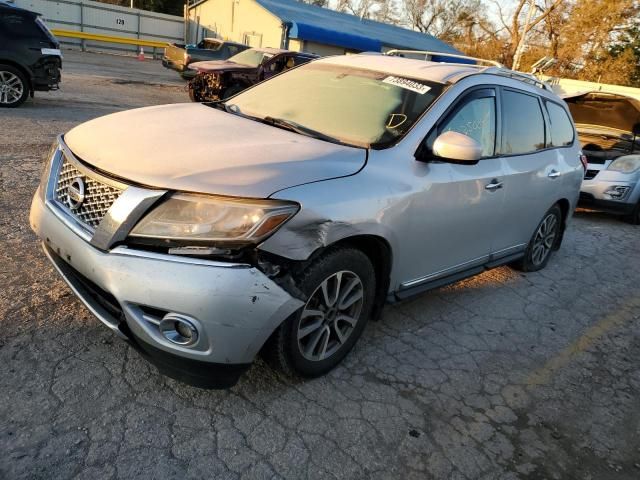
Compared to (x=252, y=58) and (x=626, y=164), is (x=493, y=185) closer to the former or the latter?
(x=626, y=164)

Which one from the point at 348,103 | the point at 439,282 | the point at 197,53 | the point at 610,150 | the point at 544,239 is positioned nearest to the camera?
the point at 348,103

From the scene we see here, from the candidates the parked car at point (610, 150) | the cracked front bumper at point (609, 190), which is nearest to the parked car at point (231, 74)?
the parked car at point (610, 150)

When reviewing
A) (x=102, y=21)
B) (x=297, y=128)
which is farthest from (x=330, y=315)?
(x=102, y=21)

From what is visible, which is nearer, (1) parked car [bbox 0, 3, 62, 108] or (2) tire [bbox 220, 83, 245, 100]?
(1) parked car [bbox 0, 3, 62, 108]

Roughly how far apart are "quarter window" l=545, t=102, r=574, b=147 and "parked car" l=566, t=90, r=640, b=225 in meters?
2.86

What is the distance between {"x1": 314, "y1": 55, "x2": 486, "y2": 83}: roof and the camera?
3506 mm

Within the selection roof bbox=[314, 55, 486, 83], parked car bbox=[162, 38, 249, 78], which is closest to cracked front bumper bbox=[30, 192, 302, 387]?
roof bbox=[314, 55, 486, 83]

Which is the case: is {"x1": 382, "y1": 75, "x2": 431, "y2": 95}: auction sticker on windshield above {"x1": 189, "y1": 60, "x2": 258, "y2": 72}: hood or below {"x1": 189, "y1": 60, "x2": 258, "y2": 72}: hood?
above

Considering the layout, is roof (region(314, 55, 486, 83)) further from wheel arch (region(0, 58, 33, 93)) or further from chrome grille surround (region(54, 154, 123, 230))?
wheel arch (region(0, 58, 33, 93))

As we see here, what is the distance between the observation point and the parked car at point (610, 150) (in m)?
7.53

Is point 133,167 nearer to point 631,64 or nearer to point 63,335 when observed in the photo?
point 63,335

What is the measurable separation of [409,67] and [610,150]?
590cm

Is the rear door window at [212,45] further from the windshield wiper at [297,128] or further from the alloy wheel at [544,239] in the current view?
the windshield wiper at [297,128]

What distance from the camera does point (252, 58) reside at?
1430 centimetres
